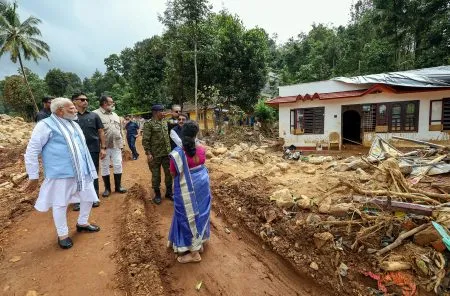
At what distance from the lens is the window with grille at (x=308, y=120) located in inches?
527

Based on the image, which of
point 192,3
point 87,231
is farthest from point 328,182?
point 192,3

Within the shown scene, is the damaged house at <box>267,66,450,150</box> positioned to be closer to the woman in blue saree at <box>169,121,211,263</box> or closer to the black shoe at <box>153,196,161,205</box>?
the black shoe at <box>153,196,161,205</box>

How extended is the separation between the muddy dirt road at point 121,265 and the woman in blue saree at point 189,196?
25 cm

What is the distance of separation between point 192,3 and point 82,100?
1323 centimetres

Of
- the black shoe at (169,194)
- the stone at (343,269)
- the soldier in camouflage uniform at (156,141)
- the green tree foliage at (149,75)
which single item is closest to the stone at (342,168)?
the stone at (343,269)

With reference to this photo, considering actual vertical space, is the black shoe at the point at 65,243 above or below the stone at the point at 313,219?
above

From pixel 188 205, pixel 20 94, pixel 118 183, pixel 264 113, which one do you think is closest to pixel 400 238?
pixel 188 205

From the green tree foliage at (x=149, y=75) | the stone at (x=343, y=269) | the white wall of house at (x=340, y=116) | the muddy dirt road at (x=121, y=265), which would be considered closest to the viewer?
the muddy dirt road at (x=121, y=265)

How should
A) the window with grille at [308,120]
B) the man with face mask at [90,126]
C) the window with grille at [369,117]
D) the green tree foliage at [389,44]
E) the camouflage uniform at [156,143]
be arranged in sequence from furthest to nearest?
the green tree foliage at [389,44]
the window with grille at [308,120]
the window with grille at [369,117]
the camouflage uniform at [156,143]
the man with face mask at [90,126]

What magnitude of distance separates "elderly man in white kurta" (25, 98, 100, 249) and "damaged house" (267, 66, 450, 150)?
1184cm

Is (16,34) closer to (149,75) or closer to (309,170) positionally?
(149,75)

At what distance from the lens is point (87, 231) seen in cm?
362

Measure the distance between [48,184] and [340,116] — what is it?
499 inches

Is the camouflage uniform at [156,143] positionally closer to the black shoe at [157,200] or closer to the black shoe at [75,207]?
the black shoe at [157,200]
